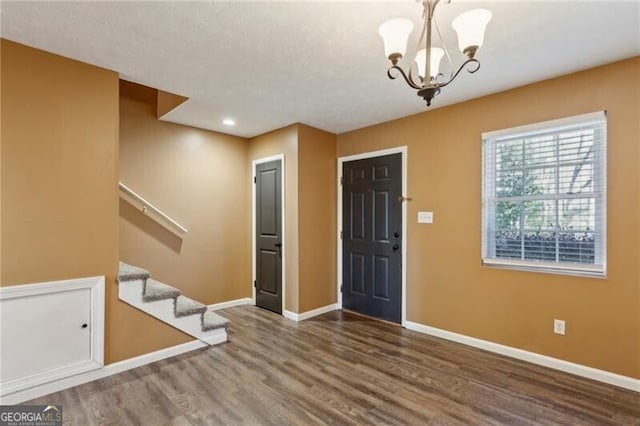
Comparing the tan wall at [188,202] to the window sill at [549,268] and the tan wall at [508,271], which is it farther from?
the window sill at [549,268]

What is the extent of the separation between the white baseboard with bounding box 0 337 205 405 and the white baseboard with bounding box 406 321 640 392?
2494 mm

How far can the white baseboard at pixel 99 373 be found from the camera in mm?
2158

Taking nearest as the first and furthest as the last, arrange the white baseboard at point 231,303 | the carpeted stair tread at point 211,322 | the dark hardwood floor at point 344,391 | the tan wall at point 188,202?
the dark hardwood floor at point 344,391
the carpeted stair tread at point 211,322
the tan wall at point 188,202
the white baseboard at point 231,303

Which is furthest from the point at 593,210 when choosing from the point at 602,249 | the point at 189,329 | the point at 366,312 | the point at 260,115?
the point at 189,329

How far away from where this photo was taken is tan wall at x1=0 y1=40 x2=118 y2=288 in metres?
2.15

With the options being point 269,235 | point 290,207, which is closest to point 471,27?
point 290,207

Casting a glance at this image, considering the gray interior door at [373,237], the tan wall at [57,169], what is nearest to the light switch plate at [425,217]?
the gray interior door at [373,237]

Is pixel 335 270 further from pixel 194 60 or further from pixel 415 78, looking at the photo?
pixel 194 60

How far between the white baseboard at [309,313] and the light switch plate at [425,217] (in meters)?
1.75

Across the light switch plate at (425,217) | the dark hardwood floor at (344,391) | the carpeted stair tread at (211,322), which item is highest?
the light switch plate at (425,217)

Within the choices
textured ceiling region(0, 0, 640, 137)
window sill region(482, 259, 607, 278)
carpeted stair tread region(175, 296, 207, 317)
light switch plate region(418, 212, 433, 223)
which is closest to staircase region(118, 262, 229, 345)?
carpeted stair tread region(175, 296, 207, 317)

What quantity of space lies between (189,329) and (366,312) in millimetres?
2155

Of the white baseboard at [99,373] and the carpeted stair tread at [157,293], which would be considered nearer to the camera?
the white baseboard at [99,373]

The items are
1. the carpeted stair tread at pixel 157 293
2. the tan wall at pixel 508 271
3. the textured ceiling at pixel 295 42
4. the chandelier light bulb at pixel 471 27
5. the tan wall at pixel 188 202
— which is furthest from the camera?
the tan wall at pixel 188 202
